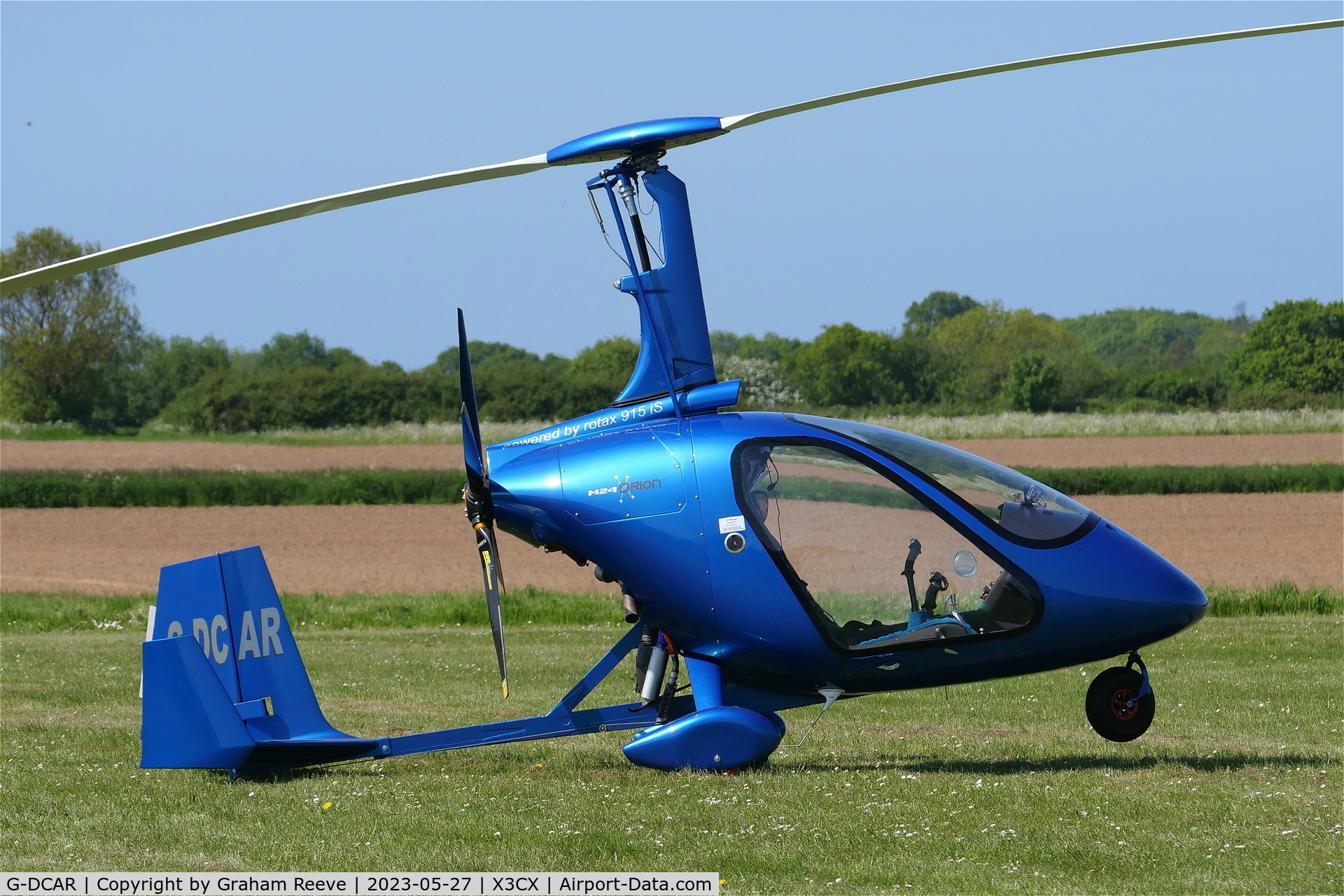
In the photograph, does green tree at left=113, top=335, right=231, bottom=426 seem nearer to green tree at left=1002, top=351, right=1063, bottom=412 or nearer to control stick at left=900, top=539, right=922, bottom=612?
green tree at left=1002, top=351, right=1063, bottom=412

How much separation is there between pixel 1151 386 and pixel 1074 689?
43.4 metres

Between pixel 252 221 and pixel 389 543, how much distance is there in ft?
73.5

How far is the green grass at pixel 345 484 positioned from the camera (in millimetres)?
32469

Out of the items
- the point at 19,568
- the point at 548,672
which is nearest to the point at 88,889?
the point at 548,672

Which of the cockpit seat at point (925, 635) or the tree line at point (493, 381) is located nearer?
the cockpit seat at point (925, 635)

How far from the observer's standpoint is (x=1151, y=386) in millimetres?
51844

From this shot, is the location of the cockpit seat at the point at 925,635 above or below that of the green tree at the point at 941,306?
below

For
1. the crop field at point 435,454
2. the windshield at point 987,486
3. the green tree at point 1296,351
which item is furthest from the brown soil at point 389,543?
the green tree at point 1296,351

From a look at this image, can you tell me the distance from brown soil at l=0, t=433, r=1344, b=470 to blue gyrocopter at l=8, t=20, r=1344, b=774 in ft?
93.7

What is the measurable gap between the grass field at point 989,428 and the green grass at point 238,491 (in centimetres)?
721

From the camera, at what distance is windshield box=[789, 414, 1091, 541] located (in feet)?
24.9

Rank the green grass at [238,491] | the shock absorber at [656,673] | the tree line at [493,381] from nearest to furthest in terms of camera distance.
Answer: the shock absorber at [656,673], the green grass at [238,491], the tree line at [493,381]

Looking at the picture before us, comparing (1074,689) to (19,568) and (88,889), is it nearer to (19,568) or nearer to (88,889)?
(88,889)

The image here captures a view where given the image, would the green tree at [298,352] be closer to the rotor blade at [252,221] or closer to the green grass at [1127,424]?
the green grass at [1127,424]
